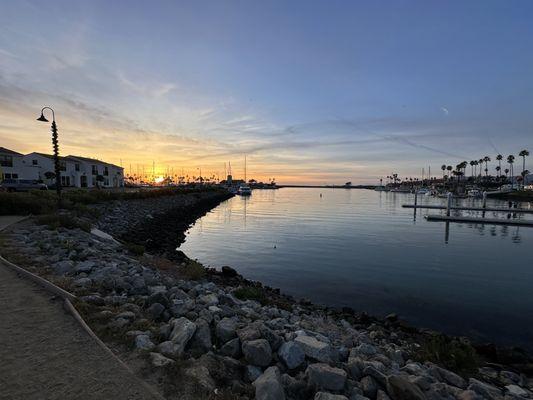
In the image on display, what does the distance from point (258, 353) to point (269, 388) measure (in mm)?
982

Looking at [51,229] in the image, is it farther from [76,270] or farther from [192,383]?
[192,383]

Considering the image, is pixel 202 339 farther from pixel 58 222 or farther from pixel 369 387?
pixel 58 222

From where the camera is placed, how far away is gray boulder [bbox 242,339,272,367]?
5062 mm

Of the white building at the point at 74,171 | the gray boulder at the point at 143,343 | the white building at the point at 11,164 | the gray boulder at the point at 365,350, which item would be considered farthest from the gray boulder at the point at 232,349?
the white building at the point at 11,164

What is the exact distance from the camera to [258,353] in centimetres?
511

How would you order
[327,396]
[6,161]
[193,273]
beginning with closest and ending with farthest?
[327,396]
[193,273]
[6,161]

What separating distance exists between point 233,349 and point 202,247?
20421mm

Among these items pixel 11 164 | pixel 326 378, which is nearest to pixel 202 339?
pixel 326 378

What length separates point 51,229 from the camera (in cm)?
1546

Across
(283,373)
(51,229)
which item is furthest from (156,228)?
(283,373)

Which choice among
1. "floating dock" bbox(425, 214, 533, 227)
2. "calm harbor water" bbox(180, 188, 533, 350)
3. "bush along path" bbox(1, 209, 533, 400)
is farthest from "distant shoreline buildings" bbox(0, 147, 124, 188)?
"floating dock" bbox(425, 214, 533, 227)

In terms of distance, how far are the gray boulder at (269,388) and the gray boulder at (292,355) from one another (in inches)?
29.3

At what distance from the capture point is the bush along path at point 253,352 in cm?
446

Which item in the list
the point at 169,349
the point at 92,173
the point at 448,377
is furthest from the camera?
the point at 92,173
